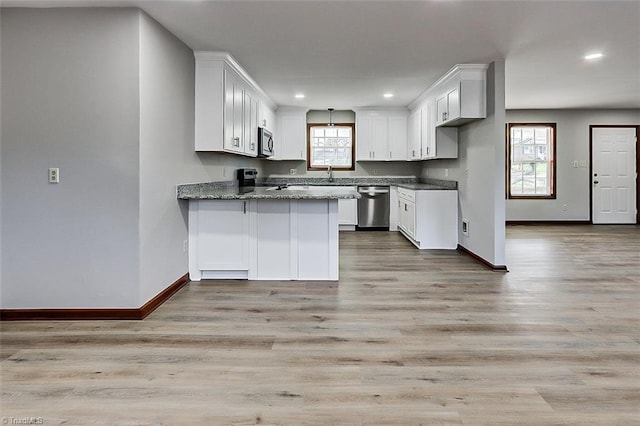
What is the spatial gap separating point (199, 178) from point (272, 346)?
243 cm

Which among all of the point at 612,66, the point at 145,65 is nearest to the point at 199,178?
the point at 145,65

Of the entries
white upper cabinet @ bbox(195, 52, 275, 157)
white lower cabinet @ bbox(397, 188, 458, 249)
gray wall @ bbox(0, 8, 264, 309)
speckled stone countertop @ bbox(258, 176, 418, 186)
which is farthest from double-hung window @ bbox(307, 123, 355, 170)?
gray wall @ bbox(0, 8, 264, 309)

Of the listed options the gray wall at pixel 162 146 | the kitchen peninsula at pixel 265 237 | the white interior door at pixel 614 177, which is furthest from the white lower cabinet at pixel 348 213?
the white interior door at pixel 614 177

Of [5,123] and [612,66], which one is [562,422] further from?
[612,66]

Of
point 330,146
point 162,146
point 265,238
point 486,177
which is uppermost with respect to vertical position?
point 330,146

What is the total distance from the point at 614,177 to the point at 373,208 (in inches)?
201

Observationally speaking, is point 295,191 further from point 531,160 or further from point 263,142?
point 531,160

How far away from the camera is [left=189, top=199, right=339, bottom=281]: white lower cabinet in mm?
4238

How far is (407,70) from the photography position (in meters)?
5.14

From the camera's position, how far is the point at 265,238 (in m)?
4.29

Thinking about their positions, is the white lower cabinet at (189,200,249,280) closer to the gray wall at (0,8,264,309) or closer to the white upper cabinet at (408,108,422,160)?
the gray wall at (0,8,264,309)

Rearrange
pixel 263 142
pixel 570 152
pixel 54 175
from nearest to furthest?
1. pixel 54 175
2. pixel 263 142
3. pixel 570 152

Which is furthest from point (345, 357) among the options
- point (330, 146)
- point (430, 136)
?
point (330, 146)

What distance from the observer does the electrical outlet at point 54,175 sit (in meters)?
3.12
